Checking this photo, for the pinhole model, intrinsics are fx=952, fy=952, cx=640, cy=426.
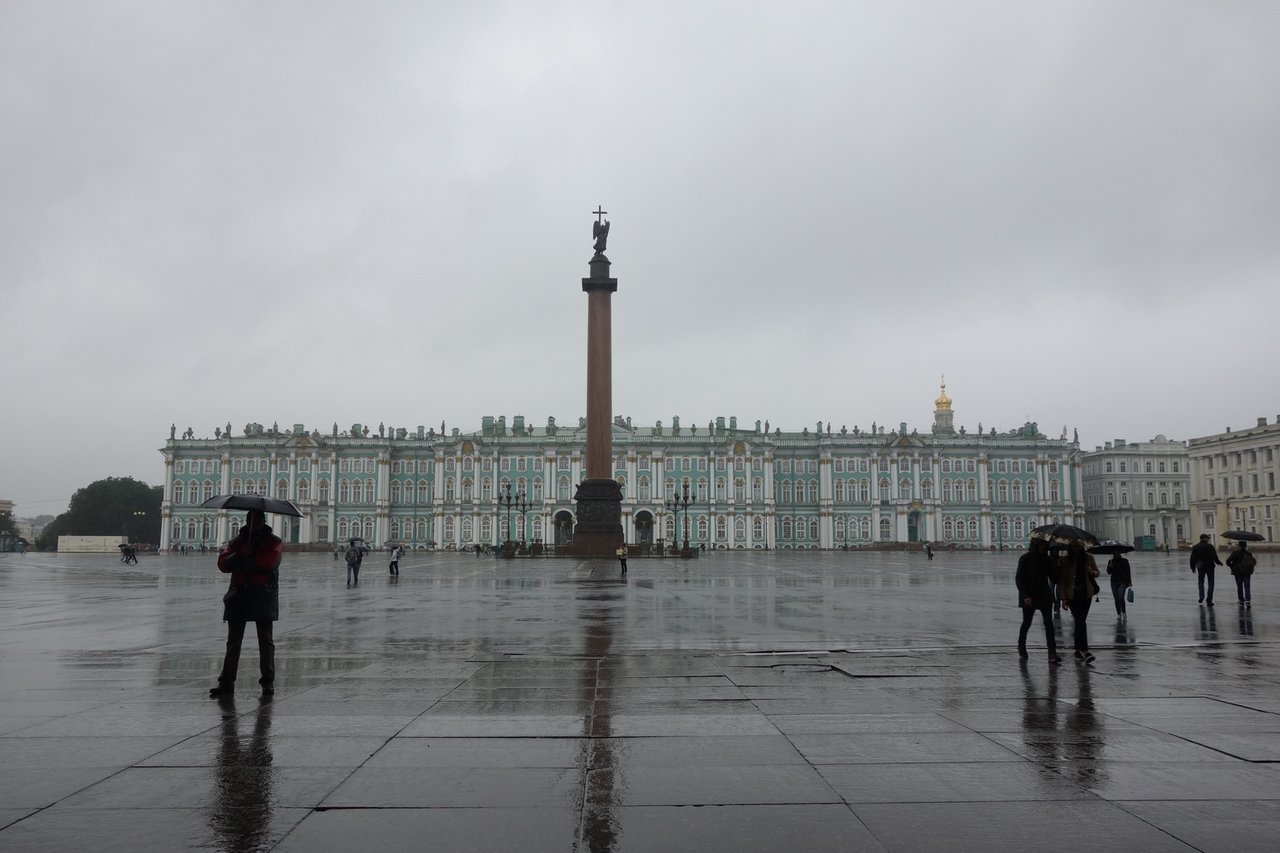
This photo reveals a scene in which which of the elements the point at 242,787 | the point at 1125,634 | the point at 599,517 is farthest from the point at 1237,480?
the point at 242,787

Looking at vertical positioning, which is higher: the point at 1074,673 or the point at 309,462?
the point at 309,462

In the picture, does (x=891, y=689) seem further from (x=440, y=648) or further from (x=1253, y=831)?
(x=440, y=648)

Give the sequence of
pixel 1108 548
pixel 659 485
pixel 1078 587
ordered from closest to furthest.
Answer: pixel 1078 587, pixel 1108 548, pixel 659 485

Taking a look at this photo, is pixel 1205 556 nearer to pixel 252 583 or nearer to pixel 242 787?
pixel 252 583

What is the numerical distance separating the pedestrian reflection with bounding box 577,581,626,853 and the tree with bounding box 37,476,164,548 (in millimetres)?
116398

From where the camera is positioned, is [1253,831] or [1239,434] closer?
[1253,831]

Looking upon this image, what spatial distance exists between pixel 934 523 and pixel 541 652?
98024 millimetres

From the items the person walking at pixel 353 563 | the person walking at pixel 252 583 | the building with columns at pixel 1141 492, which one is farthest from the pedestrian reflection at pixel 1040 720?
the building with columns at pixel 1141 492

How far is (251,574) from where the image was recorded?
859 centimetres

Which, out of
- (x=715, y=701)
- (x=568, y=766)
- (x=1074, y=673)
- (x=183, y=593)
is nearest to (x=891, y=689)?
(x=715, y=701)

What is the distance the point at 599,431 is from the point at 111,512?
88662 millimetres

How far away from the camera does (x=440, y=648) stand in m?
11.6

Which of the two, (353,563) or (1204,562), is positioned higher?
(1204,562)

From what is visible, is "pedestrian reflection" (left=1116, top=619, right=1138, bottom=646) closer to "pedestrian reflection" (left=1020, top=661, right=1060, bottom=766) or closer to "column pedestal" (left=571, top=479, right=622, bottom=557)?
"pedestrian reflection" (left=1020, top=661, right=1060, bottom=766)
